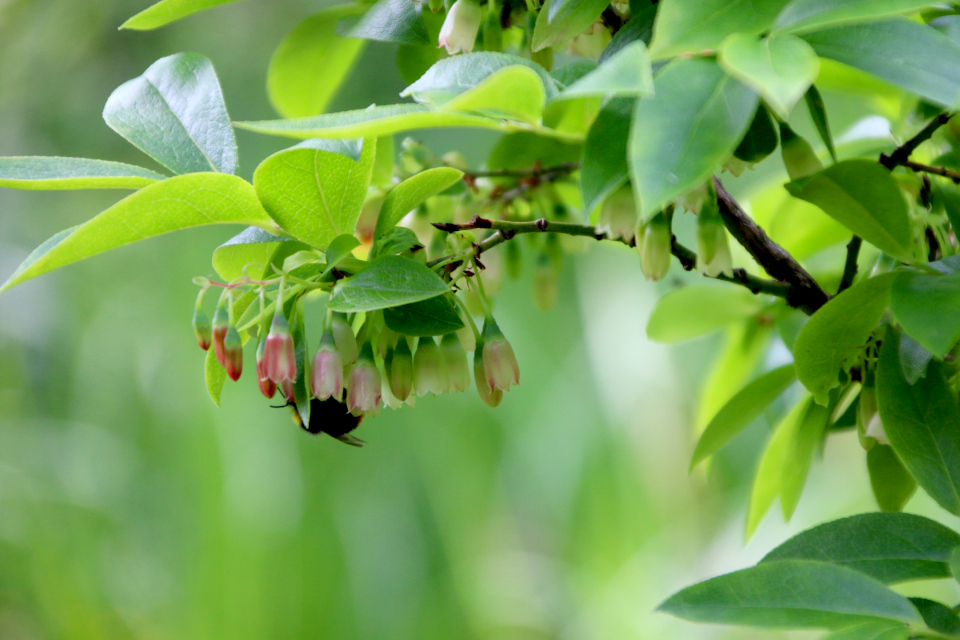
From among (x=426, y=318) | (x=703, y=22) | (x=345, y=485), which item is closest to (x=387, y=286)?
(x=426, y=318)

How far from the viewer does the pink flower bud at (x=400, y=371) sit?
0.38m

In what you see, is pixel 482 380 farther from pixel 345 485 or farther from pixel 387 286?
pixel 345 485

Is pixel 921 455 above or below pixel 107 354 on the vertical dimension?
below

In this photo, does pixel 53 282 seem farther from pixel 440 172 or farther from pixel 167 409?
pixel 440 172

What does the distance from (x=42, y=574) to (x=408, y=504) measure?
0.88 metres

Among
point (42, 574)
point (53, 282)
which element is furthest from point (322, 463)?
point (53, 282)

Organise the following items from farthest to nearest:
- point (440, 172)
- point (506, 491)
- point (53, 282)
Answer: point (53, 282) → point (506, 491) → point (440, 172)

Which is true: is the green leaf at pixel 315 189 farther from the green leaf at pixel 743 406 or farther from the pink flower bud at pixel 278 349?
the green leaf at pixel 743 406

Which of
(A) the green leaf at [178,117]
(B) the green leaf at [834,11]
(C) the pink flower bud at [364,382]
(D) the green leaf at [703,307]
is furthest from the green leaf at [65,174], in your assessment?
(D) the green leaf at [703,307]

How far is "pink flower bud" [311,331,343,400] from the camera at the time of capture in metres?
0.35

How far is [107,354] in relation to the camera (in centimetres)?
207

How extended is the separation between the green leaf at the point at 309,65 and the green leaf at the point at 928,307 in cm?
38

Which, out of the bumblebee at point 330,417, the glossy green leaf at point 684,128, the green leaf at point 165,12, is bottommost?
the bumblebee at point 330,417

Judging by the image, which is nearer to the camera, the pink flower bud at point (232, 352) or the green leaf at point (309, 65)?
the pink flower bud at point (232, 352)
